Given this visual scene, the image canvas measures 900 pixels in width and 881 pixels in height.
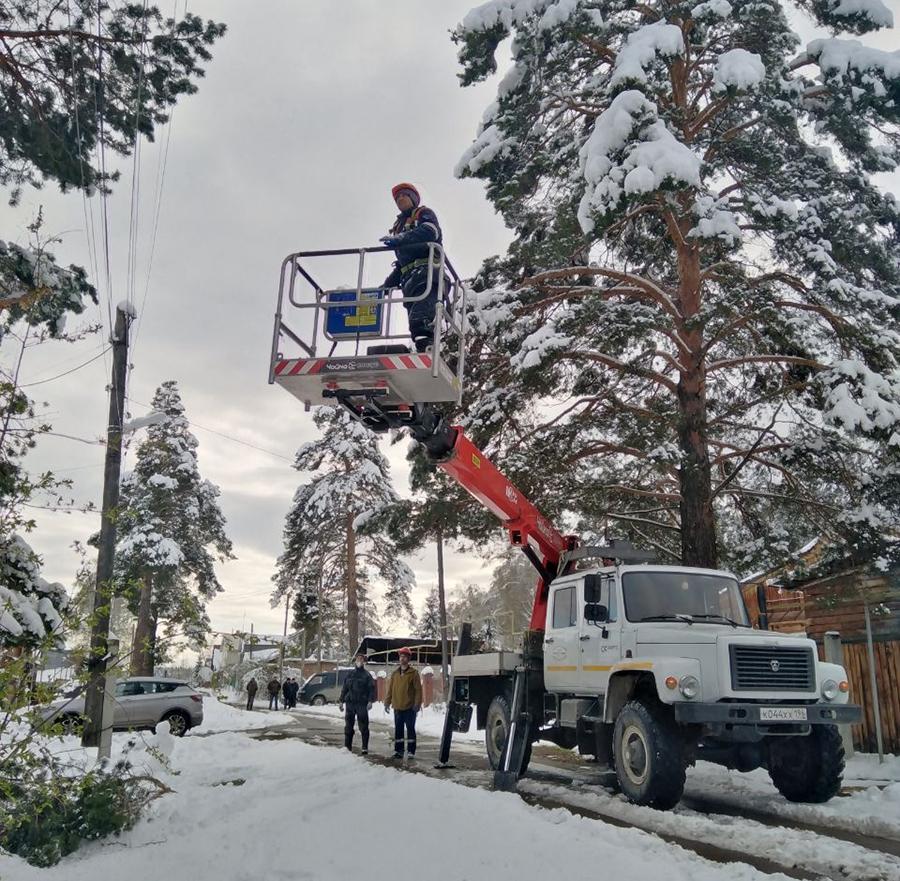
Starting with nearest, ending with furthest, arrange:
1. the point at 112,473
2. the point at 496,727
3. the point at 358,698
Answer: the point at 496,727, the point at 358,698, the point at 112,473

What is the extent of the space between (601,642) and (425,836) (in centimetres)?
397

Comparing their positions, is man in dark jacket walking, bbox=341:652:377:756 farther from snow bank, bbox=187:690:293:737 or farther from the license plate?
the license plate

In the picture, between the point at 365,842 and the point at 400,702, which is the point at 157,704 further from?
the point at 365,842

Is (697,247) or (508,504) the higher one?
(697,247)

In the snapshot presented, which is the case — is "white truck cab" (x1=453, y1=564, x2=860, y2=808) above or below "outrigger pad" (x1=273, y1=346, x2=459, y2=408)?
below

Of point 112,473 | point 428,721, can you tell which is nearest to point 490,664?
point 112,473

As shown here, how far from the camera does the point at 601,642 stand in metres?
9.72

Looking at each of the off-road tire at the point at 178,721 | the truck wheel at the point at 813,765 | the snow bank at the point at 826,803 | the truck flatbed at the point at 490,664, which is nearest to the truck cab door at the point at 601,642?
the truck flatbed at the point at 490,664

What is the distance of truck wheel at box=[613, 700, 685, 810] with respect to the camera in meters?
7.99

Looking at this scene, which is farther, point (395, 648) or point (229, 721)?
point (395, 648)

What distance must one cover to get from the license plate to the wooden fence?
6164 mm

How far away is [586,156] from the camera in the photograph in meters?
11.2

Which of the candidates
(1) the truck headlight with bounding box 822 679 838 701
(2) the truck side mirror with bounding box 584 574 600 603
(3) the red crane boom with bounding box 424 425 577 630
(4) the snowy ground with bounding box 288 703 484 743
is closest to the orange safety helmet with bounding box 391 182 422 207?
(3) the red crane boom with bounding box 424 425 577 630

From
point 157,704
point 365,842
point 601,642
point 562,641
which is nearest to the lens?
point 365,842
